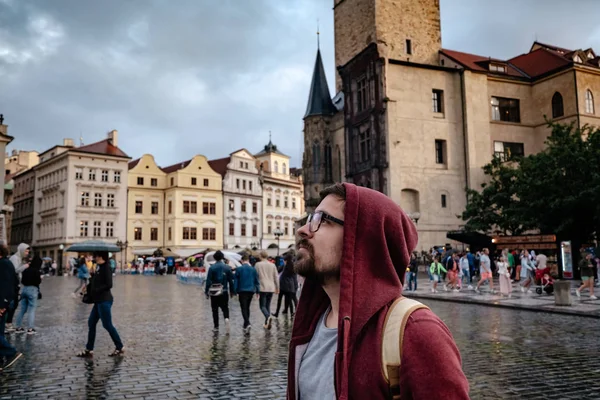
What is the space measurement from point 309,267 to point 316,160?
47.1 meters

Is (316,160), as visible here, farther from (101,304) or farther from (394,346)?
(394,346)

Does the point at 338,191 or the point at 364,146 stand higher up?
the point at 364,146

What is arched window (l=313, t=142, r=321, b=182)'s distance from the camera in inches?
1914

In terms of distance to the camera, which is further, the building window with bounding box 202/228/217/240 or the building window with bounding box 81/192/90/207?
the building window with bounding box 202/228/217/240

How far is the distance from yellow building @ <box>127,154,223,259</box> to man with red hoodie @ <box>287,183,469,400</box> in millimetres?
66609

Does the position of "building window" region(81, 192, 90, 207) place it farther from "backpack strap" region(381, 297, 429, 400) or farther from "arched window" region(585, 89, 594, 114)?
"backpack strap" region(381, 297, 429, 400)

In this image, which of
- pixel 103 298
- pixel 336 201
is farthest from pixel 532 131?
pixel 336 201

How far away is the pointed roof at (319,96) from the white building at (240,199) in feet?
77.8

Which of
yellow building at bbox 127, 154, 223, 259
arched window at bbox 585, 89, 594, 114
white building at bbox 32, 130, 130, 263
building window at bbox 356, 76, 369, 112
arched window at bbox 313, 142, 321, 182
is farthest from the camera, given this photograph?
yellow building at bbox 127, 154, 223, 259

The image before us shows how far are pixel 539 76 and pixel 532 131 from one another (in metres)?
4.93

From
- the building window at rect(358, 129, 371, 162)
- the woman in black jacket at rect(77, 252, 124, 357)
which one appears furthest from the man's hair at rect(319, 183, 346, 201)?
the building window at rect(358, 129, 371, 162)

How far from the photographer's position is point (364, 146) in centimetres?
4334

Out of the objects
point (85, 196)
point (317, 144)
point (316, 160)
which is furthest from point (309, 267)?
point (85, 196)

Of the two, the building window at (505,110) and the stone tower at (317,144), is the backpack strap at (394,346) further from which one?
the building window at (505,110)
